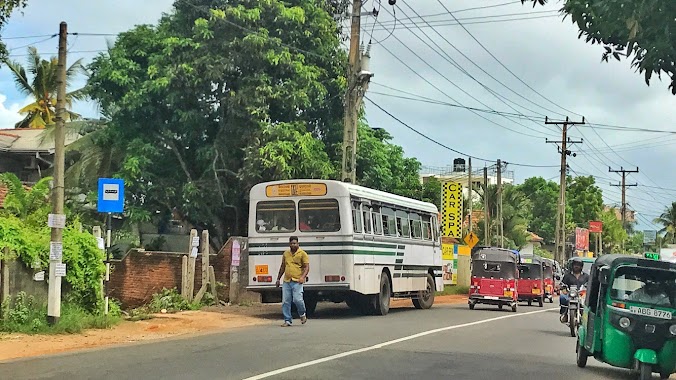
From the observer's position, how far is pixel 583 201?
88.9 m

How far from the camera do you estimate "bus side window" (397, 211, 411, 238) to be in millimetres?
24797

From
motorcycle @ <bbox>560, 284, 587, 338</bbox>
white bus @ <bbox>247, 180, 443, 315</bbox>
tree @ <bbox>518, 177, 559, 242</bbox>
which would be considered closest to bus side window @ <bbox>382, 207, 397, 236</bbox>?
white bus @ <bbox>247, 180, 443, 315</bbox>

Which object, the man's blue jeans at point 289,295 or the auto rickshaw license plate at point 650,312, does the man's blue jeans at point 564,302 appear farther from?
the auto rickshaw license plate at point 650,312

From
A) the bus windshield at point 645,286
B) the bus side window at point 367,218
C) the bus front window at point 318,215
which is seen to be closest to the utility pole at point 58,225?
the bus front window at point 318,215

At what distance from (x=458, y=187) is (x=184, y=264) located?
23.1 m

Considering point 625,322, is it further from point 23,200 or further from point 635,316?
point 23,200

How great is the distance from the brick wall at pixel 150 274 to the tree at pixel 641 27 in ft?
54.2

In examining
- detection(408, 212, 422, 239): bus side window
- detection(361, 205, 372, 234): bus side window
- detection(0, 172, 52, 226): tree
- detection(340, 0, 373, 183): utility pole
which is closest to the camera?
detection(0, 172, 52, 226): tree

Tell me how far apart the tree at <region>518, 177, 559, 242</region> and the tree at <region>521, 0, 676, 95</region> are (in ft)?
260

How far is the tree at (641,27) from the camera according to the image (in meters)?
8.20

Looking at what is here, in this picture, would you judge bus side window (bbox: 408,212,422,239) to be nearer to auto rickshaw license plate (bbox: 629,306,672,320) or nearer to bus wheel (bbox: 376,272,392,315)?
bus wheel (bbox: 376,272,392,315)

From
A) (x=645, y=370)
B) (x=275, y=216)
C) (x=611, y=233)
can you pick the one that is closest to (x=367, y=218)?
(x=275, y=216)

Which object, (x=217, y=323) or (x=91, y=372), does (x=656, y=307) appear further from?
(x=217, y=323)

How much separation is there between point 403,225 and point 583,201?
223 feet
